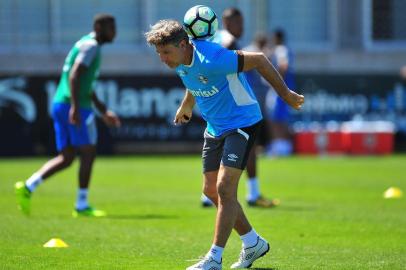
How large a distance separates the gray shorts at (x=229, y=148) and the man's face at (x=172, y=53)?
79 cm

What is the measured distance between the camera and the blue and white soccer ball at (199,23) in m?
8.42

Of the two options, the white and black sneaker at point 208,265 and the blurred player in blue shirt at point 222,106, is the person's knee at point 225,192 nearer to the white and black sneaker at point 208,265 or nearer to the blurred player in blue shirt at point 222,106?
the blurred player in blue shirt at point 222,106

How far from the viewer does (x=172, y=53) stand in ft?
26.5

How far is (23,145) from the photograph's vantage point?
24.8 meters

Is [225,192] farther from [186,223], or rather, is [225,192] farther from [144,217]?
[144,217]

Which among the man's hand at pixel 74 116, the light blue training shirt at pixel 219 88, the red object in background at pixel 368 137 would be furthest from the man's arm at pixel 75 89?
the red object in background at pixel 368 137

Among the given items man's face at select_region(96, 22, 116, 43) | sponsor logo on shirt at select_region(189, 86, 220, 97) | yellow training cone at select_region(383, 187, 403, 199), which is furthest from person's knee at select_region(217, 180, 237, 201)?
yellow training cone at select_region(383, 187, 403, 199)

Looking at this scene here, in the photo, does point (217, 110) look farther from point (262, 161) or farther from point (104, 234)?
point (262, 161)

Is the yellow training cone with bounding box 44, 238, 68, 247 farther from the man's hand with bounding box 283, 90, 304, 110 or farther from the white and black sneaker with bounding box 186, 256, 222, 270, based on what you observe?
the man's hand with bounding box 283, 90, 304, 110

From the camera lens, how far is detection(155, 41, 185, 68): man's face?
8.05 m

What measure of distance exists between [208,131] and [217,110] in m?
0.30

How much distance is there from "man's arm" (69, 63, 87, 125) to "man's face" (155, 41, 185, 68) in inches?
174

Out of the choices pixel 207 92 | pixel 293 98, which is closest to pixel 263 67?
pixel 293 98

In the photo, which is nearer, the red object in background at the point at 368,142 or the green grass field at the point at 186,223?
the green grass field at the point at 186,223
